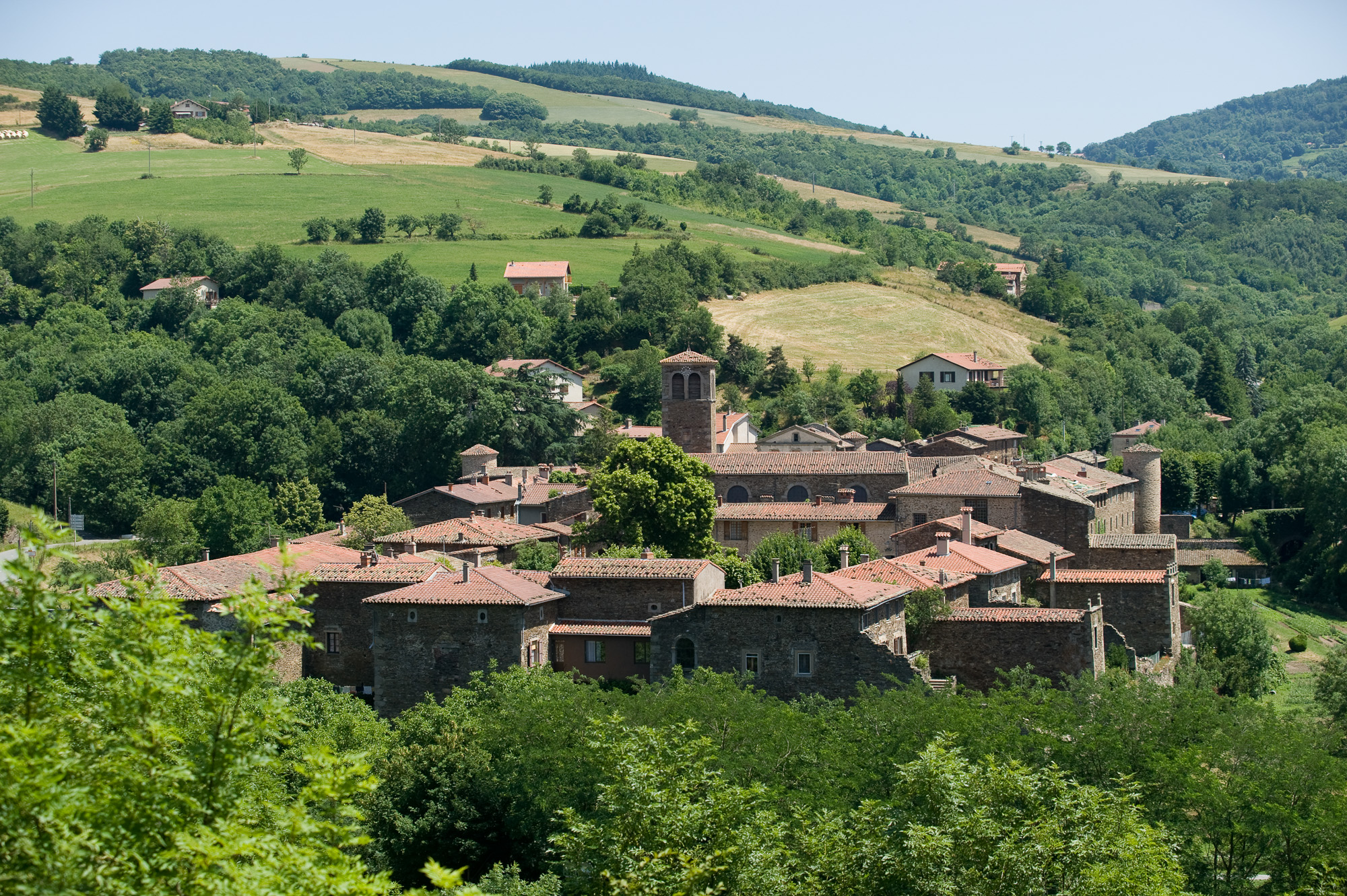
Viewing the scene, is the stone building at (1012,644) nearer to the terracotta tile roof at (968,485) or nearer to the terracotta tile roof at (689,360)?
the terracotta tile roof at (968,485)

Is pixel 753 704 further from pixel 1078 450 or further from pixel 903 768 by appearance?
pixel 1078 450

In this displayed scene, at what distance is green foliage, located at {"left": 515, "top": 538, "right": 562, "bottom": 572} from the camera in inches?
1818

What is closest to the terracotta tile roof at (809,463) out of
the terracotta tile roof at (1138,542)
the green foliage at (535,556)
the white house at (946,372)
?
the terracotta tile roof at (1138,542)

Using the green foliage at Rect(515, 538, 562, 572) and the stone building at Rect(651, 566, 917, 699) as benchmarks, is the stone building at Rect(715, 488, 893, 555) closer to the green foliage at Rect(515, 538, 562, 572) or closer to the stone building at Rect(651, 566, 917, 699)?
the green foliage at Rect(515, 538, 562, 572)

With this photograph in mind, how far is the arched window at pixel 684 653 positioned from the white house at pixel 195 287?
79377 mm

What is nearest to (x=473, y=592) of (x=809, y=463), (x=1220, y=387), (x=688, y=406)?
(x=809, y=463)

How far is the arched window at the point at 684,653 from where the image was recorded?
118 feet

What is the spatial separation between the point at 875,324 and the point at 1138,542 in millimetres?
63226

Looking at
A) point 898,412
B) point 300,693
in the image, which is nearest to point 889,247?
point 898,412

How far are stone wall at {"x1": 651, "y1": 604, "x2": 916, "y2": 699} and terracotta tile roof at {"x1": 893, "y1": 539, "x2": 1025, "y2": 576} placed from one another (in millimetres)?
5600

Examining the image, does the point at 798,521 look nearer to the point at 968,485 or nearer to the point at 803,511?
the point at 803,511

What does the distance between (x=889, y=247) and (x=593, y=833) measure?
129 metres

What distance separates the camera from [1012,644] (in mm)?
36531

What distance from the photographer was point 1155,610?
42.0 meters
